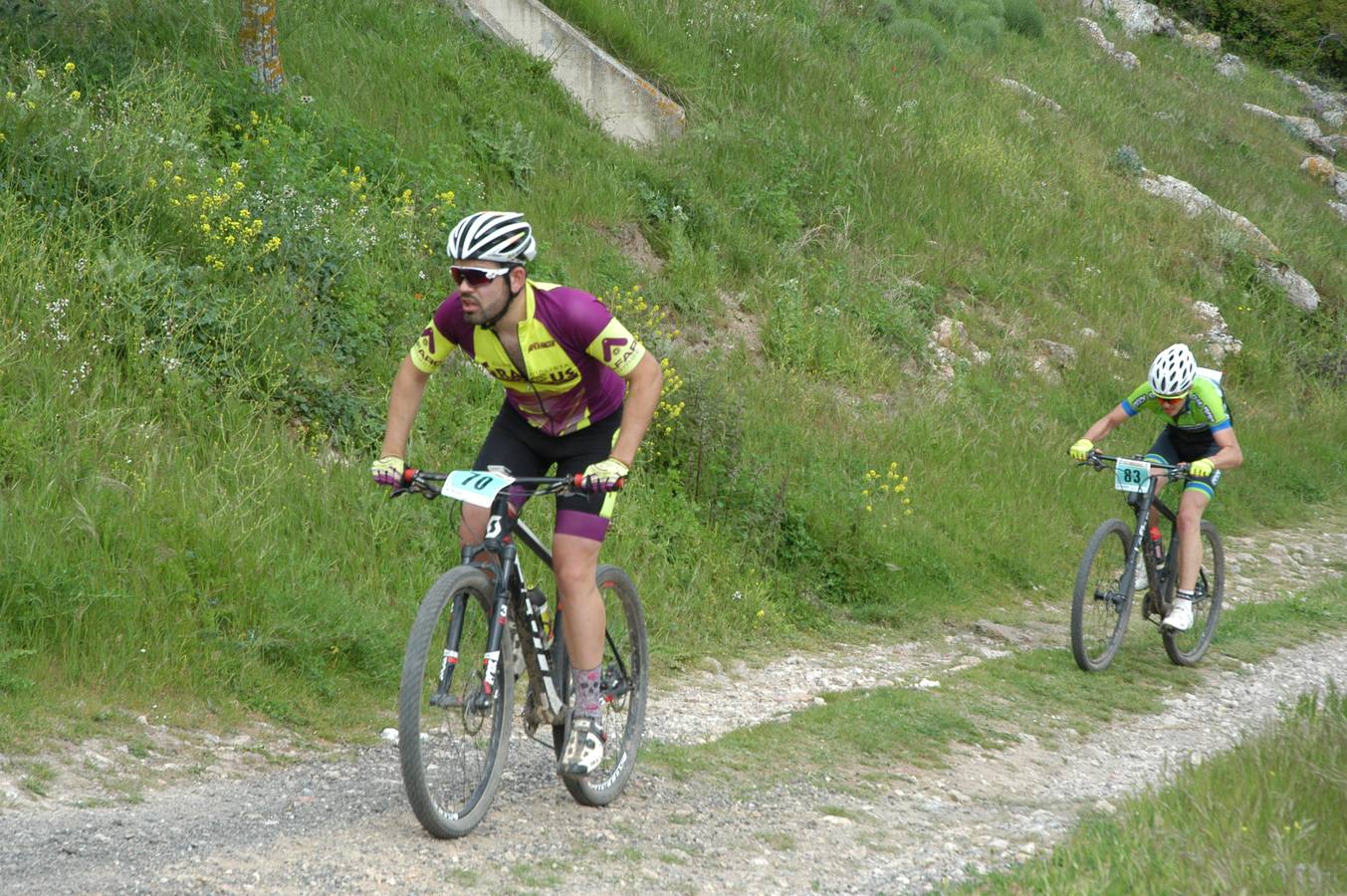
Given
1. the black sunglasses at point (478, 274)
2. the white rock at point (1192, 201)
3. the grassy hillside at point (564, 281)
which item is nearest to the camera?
the black sunglasses at point (478, 274)

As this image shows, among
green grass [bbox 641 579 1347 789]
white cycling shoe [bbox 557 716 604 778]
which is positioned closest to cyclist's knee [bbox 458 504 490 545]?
white cycling shoe [bbox 557 716 604 778]

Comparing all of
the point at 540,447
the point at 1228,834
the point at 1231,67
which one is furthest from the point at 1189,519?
the point at 1231,67

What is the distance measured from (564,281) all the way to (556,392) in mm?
6142

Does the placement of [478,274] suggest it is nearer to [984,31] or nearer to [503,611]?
[503,611]

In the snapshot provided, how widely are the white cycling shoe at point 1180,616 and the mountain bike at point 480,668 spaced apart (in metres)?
5.12

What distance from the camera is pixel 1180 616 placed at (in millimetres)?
9266

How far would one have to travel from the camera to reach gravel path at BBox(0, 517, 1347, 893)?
450cm

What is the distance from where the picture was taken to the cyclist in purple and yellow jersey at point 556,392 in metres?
4.98

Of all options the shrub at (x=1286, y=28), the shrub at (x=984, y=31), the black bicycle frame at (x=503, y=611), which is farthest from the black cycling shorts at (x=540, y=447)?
the shrub at (x=1286, y=28)

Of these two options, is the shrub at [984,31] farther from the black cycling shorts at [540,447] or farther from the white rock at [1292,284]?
the black cycling shorts at [540,447]

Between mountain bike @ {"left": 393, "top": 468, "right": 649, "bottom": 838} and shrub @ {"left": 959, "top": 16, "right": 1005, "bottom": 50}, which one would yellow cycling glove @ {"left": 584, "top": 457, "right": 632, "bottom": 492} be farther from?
shrub @ {"left": 959, "top": 16, "right": 1005, "bottom": 50}

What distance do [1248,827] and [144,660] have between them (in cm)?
464

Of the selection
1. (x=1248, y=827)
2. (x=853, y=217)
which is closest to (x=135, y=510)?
(x=1248, y=827)

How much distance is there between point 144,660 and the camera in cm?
618
